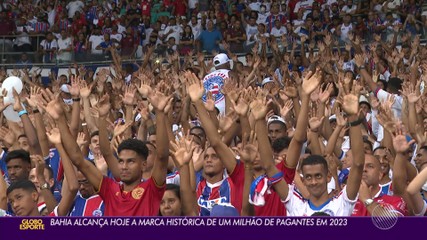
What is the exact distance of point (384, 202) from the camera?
6.32 meters

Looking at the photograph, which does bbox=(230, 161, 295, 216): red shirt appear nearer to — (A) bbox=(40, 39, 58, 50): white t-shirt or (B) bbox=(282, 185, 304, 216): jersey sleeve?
(B) bbox=(282, 185, 304, 216): jersey sleeve

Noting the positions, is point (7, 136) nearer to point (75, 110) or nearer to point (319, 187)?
point (75, 110)

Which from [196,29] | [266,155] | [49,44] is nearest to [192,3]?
[196,29]

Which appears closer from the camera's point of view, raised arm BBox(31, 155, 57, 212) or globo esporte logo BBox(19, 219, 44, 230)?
globo esporte logo BBox(19, 219, 44, 230)

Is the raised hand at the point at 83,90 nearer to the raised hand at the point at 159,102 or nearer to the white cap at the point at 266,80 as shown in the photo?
the raised hand at the point at 159,102

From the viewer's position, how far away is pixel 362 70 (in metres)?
11.9

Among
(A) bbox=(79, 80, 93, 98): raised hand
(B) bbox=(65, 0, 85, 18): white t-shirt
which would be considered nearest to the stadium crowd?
(A) bbox=(79, 80, 93, 98): raised hand

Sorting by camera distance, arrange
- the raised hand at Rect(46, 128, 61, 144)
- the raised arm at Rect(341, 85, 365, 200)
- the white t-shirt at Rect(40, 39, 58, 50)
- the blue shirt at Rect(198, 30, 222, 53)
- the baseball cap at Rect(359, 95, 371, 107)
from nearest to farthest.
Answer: the raised arm at Rect(341, 85, 365, 200) → the raised hand at Rect(46, 128, 61, 144) → the baseball cap at Rect(359, 95, 371, 107) → the blue shirt at Rect(198, 30, 222, 53) → the white t-shirt at Rect(40, 39, 58, 50)

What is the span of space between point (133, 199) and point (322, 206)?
1227 mm

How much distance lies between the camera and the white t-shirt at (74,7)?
2000 centimetres

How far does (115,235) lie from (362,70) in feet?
26.9

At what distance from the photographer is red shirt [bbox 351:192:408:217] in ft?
20.7

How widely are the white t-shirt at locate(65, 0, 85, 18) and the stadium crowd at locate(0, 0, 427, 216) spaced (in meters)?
1.35

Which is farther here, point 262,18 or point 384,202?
point 262,18
